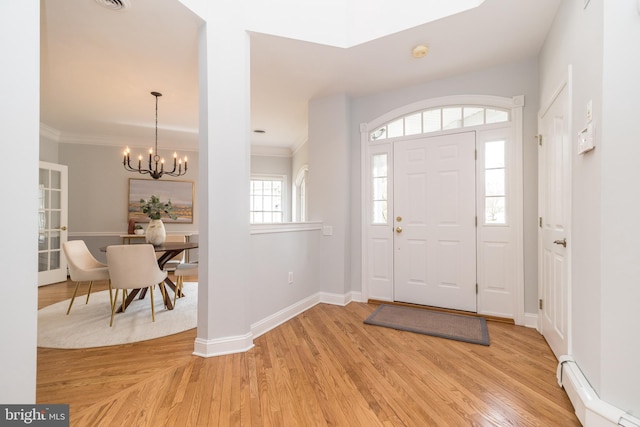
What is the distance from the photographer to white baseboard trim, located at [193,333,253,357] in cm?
226

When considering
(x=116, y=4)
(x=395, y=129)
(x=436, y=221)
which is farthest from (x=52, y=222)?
(x=436, y=221)

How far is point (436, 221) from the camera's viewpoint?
3334 mm

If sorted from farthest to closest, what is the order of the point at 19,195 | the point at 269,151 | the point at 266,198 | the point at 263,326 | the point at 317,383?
the point at 266,198 < the point at 269,151 < the point at 263,326 < the point at 317,383 < the point at 19,195

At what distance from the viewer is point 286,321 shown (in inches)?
119

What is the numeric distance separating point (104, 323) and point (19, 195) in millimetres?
2454

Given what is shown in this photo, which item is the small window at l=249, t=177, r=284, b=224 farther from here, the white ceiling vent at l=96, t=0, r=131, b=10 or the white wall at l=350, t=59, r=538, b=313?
the white ceiling vent at l=96, t=0, r=131, b=10

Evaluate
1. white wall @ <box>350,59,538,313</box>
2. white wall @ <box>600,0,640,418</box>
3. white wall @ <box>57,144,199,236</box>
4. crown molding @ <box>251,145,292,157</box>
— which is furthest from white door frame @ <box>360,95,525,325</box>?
white wall @ <box>57,144,199,236</box>

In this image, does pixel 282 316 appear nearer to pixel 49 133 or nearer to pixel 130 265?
pixel 130 265

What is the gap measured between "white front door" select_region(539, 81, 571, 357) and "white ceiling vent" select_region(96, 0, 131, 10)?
311 centimetres

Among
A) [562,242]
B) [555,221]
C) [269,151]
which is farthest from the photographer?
[269,151]

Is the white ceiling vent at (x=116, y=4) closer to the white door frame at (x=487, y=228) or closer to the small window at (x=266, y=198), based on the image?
the white door frame at (x=487, y=228)

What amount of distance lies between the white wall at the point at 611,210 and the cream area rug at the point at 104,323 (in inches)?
120

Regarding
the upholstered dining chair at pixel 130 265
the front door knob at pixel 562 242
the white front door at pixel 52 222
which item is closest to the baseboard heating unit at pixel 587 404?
the front door knob at pixel 562 242

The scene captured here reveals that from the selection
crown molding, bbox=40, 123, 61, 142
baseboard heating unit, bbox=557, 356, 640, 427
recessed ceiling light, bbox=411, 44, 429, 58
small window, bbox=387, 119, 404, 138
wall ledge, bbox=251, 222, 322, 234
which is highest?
recessed ceiling light, bbox=411, 44, 429, 58
